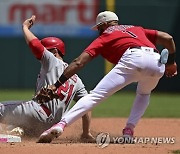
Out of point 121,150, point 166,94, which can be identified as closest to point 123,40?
point 121,150

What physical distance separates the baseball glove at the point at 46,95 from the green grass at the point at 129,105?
4.22 metres

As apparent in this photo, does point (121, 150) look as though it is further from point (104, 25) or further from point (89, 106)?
point (104, 25)

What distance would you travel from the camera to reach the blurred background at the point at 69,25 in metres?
15.9

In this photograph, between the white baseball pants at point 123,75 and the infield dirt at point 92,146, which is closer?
the infield dirt at point 92,146

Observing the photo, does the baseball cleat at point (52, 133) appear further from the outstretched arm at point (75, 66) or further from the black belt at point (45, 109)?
the black belt at point (45, 109)

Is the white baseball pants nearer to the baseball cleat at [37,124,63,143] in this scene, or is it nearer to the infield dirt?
the baseball cleat at [37,124,63,143]

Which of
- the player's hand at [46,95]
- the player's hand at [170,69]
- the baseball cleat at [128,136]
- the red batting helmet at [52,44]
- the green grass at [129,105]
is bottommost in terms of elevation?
the green grass at [129,105]

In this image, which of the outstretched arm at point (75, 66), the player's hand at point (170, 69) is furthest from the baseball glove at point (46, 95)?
the player's hand at point (170, 69)

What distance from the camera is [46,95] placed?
5.84 m

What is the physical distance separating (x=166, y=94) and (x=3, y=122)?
9.72 m

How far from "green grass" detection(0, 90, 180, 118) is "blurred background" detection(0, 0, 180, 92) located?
762 millimetres

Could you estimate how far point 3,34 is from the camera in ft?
52.2

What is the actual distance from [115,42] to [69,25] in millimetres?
10353

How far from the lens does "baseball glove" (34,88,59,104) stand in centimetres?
580
